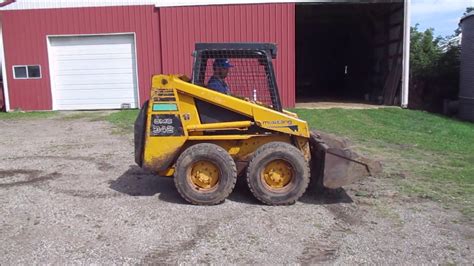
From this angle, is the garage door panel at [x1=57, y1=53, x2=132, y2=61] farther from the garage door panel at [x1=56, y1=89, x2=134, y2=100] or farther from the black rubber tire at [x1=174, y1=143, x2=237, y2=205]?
the black rubber tire at [x1=174, y1=143, x2=237, y2=205]

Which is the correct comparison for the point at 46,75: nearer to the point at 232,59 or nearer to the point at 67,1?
the point at 67,1

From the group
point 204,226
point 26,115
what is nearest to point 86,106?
point 26,115

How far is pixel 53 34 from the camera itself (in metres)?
17.3

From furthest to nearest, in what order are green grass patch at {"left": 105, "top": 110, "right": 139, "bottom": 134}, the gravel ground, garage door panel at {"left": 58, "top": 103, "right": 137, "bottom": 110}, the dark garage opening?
the dark garage opening, garage door panel at {"left": 58, "top": 103, "right": 137, "bottom": 110}, green grass patch at {"left": 105, "top": 110, "right": 139, "bottom": 134}, the gravel ground

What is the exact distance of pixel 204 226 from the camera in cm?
553

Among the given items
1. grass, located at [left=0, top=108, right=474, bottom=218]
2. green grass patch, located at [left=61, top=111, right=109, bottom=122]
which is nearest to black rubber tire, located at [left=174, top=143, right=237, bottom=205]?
grass, located at [left=0, top=108, right=474, bottom=218]

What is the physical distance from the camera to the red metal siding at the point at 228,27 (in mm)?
17000

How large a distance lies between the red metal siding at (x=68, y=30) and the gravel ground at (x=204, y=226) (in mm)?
9873

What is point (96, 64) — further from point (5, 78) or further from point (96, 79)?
point (5, 78)

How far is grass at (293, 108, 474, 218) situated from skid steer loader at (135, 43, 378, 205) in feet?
5.01

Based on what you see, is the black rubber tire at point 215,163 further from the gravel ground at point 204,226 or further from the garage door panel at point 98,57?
the garage door panel at point 98,57

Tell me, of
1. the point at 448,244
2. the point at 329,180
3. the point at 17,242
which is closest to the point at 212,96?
the point at 329,180

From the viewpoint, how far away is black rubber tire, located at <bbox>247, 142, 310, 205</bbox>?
6188 mm

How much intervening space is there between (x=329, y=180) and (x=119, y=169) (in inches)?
147
